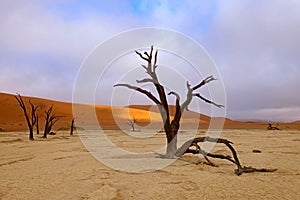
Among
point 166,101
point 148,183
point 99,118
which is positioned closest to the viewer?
point 148,183

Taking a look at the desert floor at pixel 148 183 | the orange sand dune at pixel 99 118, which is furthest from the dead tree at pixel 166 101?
the orange sand dune at pixel 99 118

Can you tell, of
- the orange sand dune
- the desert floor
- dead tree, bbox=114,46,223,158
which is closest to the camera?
the desert floor

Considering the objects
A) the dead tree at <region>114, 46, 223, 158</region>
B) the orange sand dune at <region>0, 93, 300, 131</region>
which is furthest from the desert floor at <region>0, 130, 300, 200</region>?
the orange sand dune at <region>0, 93, 300, 131</region>

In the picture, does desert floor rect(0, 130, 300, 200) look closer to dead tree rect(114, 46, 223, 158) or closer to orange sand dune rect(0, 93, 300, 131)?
dead tree rect(114, 46, 223, 158)

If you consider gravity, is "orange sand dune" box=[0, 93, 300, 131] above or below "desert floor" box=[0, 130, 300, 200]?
above

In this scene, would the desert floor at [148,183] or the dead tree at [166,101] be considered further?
the dead tree at [166,101]

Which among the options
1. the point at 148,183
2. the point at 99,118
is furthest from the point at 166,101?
the point at 99,118

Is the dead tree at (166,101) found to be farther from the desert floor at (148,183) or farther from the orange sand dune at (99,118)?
the orange sand dune at (99,118)

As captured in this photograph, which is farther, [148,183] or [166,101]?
[166,101]

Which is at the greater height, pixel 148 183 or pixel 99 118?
pixel 99 118

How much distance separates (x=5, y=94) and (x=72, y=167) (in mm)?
78460

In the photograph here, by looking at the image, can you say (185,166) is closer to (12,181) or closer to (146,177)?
(146,177)

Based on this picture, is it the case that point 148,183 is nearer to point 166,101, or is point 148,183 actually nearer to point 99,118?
point 166,101

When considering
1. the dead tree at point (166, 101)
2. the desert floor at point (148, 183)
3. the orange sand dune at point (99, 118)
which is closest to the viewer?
the desert floor at point (148, 183)
